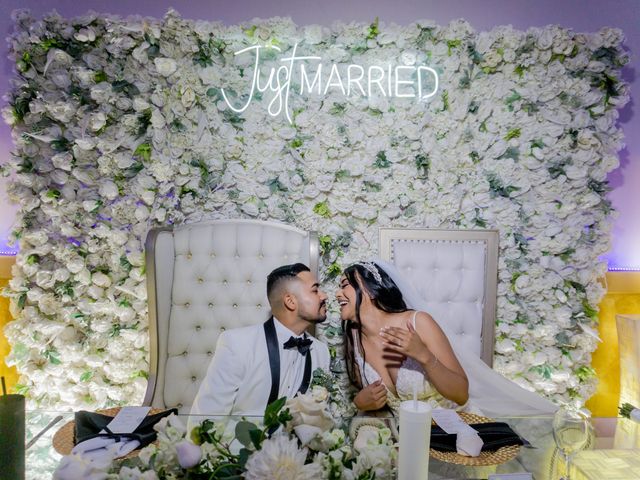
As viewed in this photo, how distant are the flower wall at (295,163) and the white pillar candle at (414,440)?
1.70 m

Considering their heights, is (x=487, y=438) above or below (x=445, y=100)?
below

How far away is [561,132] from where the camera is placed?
9.27ft

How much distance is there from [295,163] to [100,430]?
5.82 ft

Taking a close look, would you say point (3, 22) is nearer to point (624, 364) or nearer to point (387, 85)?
point (387, 85)

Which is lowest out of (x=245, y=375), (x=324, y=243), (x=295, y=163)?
(x=245, y=375)

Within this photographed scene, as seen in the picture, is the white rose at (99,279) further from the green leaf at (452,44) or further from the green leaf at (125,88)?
the green leaf at (452,44)

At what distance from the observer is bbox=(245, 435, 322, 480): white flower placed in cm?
96

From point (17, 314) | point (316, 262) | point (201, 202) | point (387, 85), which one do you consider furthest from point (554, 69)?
point (17, 314)

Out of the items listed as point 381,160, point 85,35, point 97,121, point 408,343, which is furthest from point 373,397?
point 85,35

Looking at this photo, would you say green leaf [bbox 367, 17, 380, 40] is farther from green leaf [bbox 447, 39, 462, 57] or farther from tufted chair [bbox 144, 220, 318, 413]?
tufted chair [bbox 144, 220, 318, 413]

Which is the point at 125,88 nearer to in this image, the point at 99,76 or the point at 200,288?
the point at 99,76

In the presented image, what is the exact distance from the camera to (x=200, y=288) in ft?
8.22

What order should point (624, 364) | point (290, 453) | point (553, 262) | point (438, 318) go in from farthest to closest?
1. point (553, 262)
2. point (624, 364)
3. point (438, 318)
4. point (290, 453)

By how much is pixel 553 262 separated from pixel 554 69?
115cm
